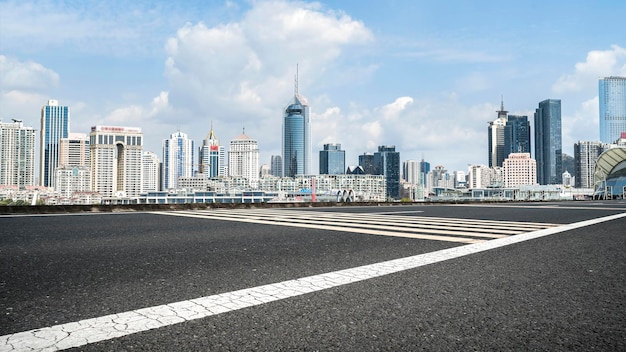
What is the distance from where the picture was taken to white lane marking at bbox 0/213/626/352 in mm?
2068

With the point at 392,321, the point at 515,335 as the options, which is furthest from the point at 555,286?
the point at 392,321

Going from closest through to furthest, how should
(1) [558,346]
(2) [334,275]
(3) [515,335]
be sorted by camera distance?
(1) [558,346], (3) [515,335], (2) [334,275]

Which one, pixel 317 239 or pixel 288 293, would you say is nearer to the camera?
pixel 288 293

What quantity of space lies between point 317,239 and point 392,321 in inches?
157

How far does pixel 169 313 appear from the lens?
8.32 ft

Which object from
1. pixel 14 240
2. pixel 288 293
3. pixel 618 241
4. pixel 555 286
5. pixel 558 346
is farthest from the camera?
pixel 618 241

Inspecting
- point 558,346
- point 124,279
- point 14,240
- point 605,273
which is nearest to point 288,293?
point 124,279

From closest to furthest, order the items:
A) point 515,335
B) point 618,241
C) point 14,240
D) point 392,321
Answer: point 515,335
point 392,321
point 14,240
point 618,241

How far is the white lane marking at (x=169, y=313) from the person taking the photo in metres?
2.07

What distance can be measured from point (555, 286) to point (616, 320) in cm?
91

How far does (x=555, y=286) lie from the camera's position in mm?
3336

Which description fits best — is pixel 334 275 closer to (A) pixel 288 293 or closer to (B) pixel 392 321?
(A) pixel 288 293

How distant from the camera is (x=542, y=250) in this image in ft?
17.8

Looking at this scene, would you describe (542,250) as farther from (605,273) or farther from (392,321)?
(392,321)
